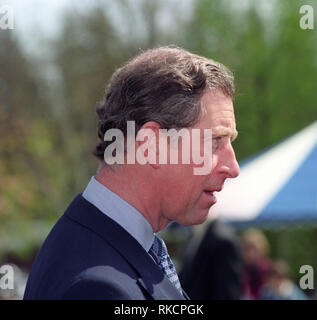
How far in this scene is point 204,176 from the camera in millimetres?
1952

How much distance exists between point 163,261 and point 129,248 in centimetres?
23

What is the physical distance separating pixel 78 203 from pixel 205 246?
3851mm

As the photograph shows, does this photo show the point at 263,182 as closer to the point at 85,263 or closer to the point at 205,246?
the point at 205,246

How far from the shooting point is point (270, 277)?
8.74m

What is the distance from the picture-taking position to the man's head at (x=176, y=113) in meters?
1.86

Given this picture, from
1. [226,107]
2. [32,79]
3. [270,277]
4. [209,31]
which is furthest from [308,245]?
[226,107]

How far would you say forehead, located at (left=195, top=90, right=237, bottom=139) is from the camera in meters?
1.92

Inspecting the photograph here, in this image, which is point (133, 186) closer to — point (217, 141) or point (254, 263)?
point (217, 141)

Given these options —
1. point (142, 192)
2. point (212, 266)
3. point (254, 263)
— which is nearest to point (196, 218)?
point (142, 192)

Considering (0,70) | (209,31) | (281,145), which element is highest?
(209,31)

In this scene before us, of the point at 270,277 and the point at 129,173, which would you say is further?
the point at 270,277

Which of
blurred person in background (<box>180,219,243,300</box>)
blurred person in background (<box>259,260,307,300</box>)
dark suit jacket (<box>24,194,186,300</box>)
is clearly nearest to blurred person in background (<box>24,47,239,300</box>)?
dark suit jacket (<box>24,194,186,300</box>)

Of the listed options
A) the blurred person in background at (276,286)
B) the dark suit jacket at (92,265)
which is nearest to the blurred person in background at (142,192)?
the dark suit jacket at (92,265)

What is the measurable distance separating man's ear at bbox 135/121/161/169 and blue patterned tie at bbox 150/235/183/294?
0.78ft
